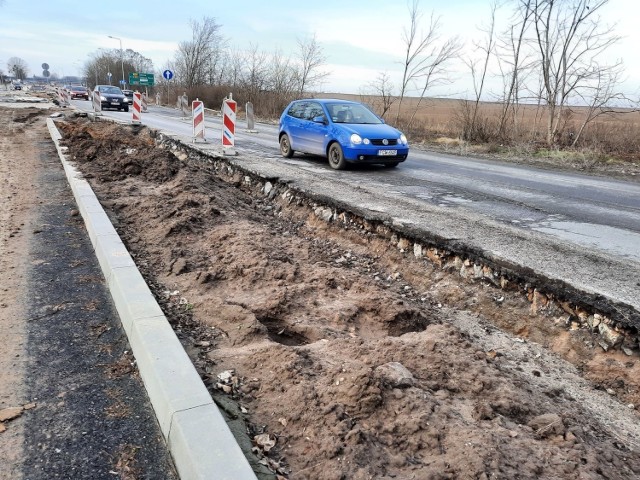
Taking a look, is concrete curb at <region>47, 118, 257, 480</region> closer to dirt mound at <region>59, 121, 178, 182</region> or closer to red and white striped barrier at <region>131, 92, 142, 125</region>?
dirt mound at <region>59, 121, 178, 182</region>

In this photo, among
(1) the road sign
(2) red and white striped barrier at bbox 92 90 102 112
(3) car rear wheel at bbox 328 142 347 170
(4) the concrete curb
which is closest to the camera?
(4) the concrete curb

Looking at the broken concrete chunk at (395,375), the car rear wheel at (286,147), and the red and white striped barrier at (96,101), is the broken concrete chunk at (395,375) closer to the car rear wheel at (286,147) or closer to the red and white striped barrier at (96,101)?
the car rear wheel at (286,147)

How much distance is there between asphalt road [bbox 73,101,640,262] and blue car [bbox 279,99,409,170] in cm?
33

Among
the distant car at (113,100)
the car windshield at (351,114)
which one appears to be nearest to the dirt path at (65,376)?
the car windshield at (351,114)

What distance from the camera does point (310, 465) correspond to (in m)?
2.28

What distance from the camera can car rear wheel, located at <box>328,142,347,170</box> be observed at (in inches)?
420

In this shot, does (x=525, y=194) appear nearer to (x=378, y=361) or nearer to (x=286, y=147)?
(x=286, y=147)

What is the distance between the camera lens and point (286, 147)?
12.6 meters

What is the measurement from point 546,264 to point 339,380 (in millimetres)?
2693

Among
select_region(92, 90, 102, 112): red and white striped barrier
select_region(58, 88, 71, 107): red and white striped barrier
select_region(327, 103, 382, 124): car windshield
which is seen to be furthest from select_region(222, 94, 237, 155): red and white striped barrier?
select_region(58, 88, 71, 107): red and white striped barrier

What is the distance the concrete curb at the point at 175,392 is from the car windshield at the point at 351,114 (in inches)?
310

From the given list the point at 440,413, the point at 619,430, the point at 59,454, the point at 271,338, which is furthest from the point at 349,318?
the point at 59,454

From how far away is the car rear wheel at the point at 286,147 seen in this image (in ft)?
41.0

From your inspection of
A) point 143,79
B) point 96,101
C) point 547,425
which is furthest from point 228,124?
point 143,79
